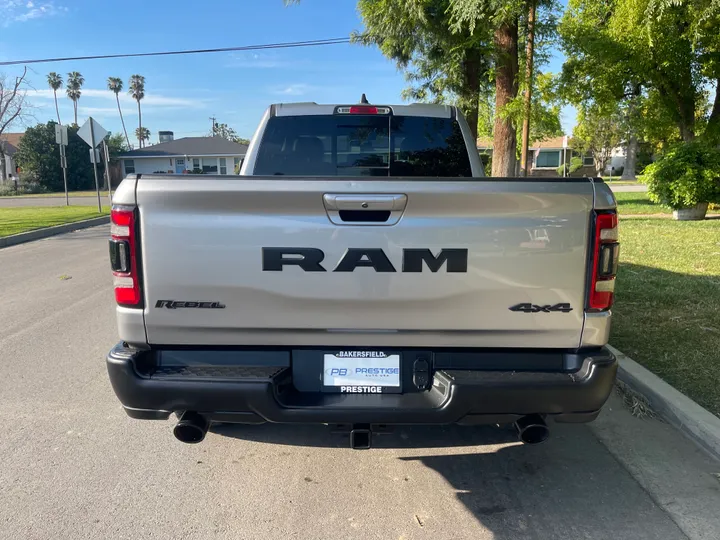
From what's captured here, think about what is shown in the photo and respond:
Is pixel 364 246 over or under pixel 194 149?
under

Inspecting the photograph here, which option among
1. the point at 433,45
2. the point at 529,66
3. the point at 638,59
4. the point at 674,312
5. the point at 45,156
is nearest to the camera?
the point at 674,312

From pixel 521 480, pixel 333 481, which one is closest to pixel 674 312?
pixel 521 480

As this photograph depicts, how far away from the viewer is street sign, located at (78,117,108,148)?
59.3ft

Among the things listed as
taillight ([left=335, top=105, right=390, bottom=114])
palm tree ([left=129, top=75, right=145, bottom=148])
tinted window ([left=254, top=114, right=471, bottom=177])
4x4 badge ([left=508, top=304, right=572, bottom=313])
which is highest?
palm tree ([left=129, top=75, right=145, bottom=148])

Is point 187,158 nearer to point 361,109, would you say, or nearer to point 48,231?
point 48,231

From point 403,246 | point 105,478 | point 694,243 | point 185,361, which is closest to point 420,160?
point 403,246

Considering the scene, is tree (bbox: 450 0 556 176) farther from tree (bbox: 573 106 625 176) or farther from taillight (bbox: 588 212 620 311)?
tree (bbox: 573 106 625 176)

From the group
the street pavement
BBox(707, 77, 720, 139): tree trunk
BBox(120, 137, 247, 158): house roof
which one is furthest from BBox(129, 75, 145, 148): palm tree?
BBox(707, 77, 720, 139): tree trunk

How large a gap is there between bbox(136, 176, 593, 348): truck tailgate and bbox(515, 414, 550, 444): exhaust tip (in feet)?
1.59

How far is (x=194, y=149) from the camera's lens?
5972cm

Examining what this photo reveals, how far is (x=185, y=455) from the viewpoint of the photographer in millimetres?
3533

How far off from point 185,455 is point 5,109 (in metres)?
41.2

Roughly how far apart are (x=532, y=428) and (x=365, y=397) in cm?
89

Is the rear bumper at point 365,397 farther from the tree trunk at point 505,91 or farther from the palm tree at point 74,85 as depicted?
the palm tree at point 74,85
